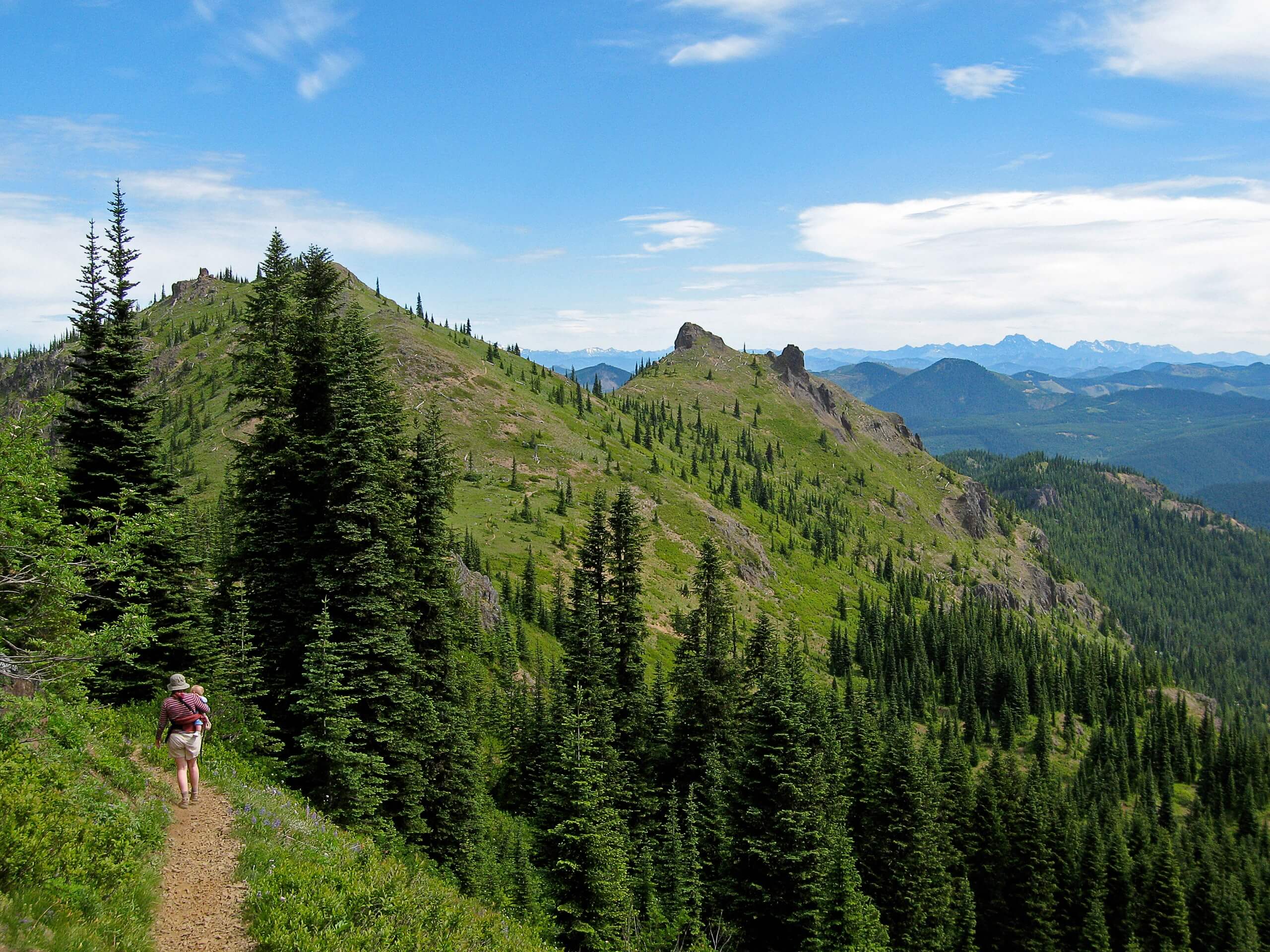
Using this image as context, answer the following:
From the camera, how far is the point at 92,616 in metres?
27.2

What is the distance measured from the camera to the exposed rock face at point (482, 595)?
3632 inches

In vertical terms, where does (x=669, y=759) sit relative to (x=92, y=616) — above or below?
below

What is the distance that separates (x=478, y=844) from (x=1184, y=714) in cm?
18039

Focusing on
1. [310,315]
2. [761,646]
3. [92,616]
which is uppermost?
[310,315]

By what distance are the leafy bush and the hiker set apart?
889 mm

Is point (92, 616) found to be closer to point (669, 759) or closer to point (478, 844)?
point (478, 844)

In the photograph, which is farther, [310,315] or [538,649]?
[538,649]

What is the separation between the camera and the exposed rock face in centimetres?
9225

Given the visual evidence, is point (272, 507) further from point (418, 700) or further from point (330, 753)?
point (330, 753)

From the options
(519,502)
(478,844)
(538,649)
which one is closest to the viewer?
(478,844)

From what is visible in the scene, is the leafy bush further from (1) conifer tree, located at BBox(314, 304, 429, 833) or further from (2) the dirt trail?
(1) conifer tree, located at BBox(314, 304, 429, 833)

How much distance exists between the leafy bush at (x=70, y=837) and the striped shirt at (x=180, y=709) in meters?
1.38

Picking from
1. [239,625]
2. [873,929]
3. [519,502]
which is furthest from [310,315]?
[519,502]

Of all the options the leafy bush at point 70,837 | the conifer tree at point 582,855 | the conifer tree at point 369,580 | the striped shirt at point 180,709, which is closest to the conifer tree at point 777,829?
the conifer tree at point 582,855
